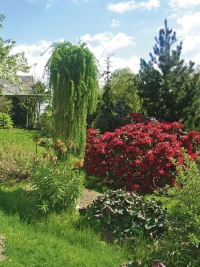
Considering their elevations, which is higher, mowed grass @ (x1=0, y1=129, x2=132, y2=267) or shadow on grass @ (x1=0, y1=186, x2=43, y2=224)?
shadow on grass @ (x1=0, y1=186, x2=43, y2=224)

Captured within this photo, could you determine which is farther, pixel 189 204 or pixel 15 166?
pixel 15 166

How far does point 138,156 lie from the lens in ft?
20.7

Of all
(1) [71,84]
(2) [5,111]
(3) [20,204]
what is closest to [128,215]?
(3) [20,204]

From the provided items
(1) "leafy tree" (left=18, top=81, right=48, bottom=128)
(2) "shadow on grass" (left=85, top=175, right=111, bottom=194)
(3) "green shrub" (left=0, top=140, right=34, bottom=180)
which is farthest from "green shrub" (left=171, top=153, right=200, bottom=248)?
(1) "leafy tree" (left=18, top=81, right=48, bottom=128)

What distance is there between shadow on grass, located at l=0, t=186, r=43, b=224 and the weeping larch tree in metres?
1.52

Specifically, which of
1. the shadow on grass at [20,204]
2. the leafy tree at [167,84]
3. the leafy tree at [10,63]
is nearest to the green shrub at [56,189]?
the shadow on grass at [20,204]

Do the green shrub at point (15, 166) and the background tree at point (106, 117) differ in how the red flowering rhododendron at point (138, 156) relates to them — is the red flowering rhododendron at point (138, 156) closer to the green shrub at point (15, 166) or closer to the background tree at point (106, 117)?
the green shrub at point (15, 166)

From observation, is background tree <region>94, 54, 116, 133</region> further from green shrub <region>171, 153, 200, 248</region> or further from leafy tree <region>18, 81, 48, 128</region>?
leafy tree <region>18, 81, 48, 128</region>

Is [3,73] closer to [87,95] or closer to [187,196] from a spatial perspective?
[87,95]

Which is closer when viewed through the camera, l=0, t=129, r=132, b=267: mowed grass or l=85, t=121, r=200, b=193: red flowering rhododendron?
l=0, t=129, r=132, b=267: mowed grass

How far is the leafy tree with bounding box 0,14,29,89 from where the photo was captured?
7.60 meters

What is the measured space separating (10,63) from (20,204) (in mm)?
4345

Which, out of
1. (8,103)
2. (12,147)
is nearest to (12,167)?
(12,147)

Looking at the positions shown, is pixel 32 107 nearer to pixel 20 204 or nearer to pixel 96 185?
pixel 96 185
